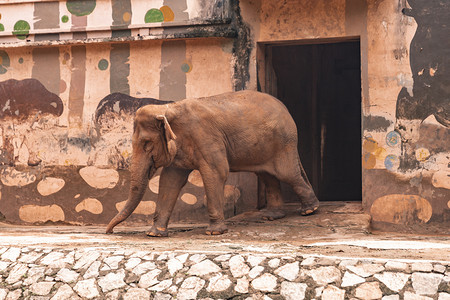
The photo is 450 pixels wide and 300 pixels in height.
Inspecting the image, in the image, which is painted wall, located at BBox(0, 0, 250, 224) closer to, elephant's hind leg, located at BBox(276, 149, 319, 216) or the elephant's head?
elephant's hind leg, located at BBox(276, 149, 319, 216)

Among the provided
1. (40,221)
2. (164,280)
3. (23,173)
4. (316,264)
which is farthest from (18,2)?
(316,264)

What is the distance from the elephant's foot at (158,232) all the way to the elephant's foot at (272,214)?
1.31m

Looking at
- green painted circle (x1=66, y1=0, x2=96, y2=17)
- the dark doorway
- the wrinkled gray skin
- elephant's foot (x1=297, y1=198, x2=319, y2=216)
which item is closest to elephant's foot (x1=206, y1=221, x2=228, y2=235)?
the wrinkled gray skin

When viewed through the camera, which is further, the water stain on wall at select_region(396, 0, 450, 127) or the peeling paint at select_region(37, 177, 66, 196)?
the peeling paint at select_region(37, 177, 66, 196)

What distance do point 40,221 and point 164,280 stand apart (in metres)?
4.30

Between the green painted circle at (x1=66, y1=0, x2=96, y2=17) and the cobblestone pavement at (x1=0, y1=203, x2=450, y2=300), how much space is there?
3695 millimetres

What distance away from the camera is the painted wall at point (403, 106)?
8.50m

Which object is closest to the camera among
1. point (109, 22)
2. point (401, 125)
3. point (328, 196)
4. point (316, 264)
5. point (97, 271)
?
point (316, 264)

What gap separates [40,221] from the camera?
9.62 m

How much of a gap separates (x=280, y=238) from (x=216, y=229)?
0.68 meters

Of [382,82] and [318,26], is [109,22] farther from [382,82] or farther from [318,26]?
[382,82]

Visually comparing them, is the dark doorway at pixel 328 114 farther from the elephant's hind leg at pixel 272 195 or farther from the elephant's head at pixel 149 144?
the elephant's head at pixel 149 144

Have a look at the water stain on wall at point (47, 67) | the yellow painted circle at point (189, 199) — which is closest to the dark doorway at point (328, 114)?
the yellow painted circle at point (189, 199)

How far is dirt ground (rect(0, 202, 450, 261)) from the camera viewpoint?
20.1 feet
